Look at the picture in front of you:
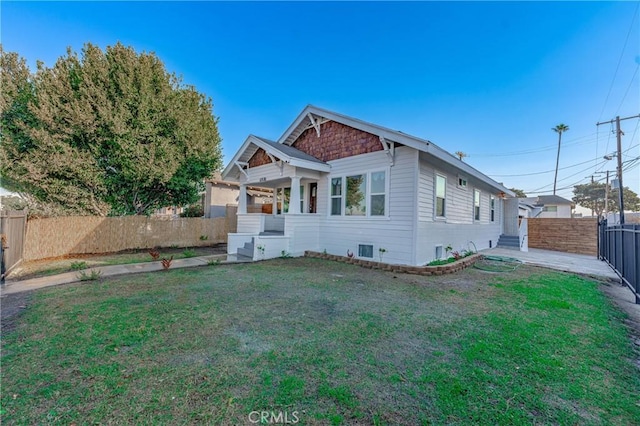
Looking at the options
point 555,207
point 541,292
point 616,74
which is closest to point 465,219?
point 541,292

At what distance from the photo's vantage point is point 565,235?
1420 cm

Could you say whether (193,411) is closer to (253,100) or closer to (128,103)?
(128,103)

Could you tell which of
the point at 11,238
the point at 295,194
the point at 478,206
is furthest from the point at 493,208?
the point at 11,238

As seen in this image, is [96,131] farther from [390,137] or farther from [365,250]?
[365,250]

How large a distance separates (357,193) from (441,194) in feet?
9.84

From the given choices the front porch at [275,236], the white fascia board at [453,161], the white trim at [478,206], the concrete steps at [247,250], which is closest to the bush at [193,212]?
the front porch at [275,236]

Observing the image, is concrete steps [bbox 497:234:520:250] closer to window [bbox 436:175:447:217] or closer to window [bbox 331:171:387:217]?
window [bbox 436:175:447:217]

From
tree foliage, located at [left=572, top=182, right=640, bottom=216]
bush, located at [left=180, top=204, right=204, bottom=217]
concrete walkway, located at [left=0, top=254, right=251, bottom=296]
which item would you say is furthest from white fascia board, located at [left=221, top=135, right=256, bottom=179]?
tree foliage, located at [left=572, top=182, right=640, bottom=216]

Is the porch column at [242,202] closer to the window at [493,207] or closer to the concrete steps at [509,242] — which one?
the window at [493,207]

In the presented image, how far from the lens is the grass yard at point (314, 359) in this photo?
1971 mm

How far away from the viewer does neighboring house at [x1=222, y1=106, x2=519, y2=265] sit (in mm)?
7965

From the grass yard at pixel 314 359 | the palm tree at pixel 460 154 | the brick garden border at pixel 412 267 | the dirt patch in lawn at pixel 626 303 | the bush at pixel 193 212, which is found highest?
the palm tree at pixel 460 154

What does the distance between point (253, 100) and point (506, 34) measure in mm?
12832

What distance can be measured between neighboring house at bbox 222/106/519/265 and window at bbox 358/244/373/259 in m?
0.03
